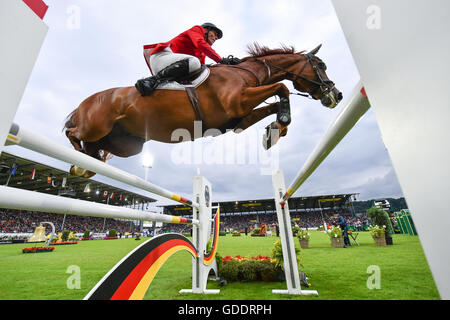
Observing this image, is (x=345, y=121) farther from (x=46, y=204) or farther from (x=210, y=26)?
(x=210, y=26)

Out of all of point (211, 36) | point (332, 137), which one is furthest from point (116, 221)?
point (332, 137)

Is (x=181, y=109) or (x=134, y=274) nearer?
(x=134, y=274)

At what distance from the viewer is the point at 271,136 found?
1581 mm

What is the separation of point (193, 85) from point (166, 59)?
318mm

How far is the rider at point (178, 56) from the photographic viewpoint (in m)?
1.51

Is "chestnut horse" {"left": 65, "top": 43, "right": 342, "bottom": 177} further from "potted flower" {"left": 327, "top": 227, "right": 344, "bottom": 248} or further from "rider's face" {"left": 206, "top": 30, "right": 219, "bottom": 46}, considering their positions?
"potted flower" {"left": 327, "top": 227, "right": 344, "bottom": 248}

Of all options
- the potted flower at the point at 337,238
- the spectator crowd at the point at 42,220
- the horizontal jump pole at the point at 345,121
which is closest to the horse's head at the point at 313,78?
the horizontal jump pole at the point at 345,121

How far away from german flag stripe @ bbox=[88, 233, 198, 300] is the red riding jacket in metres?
1.44

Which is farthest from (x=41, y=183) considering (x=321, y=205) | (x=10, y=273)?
(x=321, y=205)

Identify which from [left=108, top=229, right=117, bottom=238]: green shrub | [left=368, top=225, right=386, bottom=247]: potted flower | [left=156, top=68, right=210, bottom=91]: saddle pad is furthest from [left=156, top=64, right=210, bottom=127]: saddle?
[left=108, top=229, right=117, bottom=238]: green shrub

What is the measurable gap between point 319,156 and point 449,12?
25.1 inches

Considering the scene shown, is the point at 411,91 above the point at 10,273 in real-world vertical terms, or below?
above

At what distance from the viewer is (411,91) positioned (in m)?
0.26

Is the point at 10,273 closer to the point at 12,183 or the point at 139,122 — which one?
the point at 139,122
